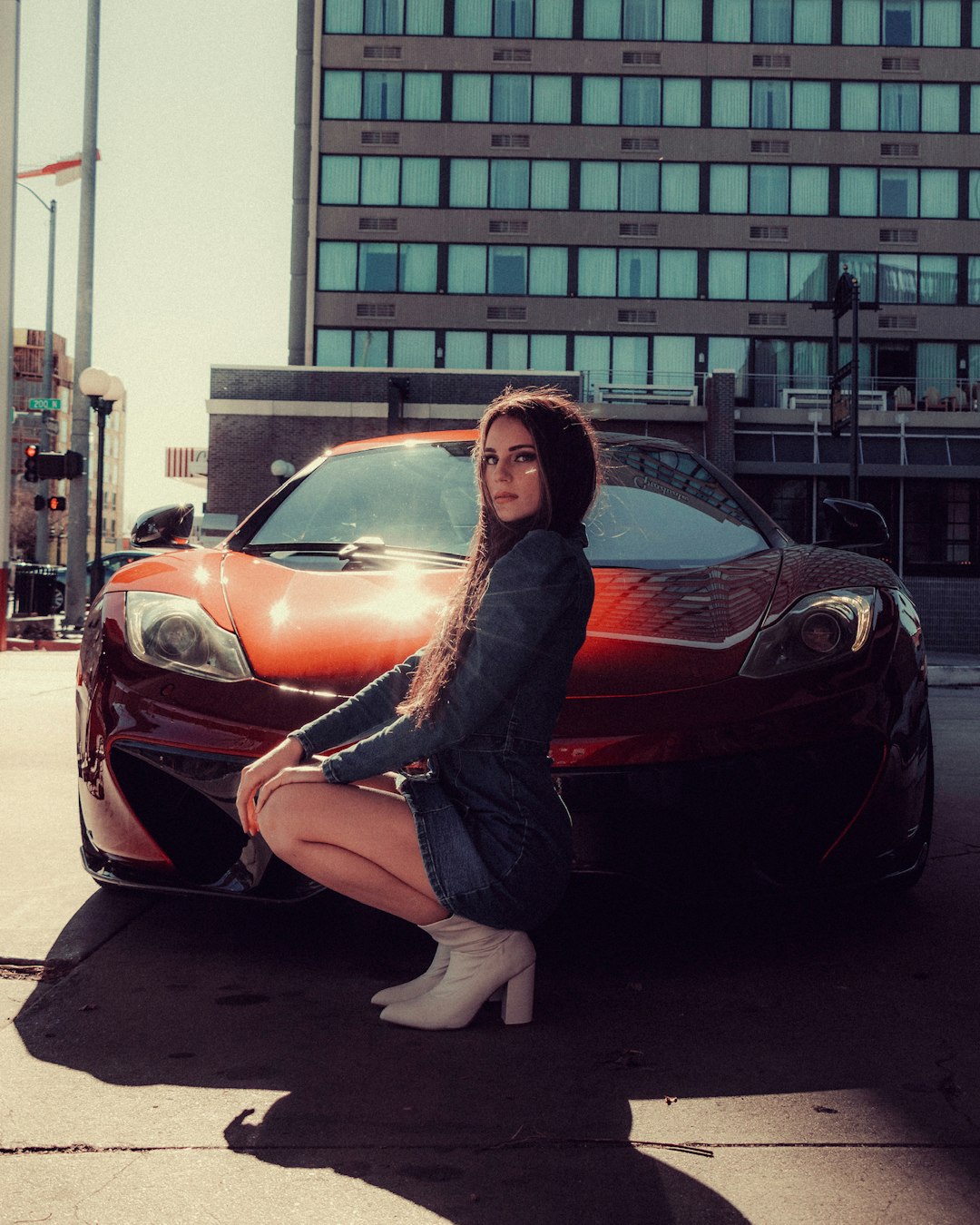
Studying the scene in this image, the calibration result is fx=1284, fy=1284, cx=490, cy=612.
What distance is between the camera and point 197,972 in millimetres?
3062

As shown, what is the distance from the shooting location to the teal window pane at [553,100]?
38.0 m

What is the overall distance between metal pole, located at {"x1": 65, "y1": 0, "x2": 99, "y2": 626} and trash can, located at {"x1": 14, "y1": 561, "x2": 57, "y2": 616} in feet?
1.46

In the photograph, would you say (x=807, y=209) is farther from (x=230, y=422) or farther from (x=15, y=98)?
(x=15, y=98)

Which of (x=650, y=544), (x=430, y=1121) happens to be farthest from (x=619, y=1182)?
(x=650, y=544)

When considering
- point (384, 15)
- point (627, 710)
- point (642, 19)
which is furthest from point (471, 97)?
point (627, 710)

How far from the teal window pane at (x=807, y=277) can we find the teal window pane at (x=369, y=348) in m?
12.1

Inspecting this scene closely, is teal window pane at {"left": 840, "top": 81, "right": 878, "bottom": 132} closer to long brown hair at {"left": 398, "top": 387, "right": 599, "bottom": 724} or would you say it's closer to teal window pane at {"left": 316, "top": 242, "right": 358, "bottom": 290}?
teal window pane at {"left": 316, "top": 242, "right": 358, "bottom": 290}

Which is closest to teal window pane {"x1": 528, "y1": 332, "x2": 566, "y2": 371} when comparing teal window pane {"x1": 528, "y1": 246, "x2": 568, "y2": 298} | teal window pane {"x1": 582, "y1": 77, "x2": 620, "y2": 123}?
teal window pane {"x1": 528, "y1": 246, "x2": 568, "y2": 298}

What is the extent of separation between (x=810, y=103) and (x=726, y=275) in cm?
580

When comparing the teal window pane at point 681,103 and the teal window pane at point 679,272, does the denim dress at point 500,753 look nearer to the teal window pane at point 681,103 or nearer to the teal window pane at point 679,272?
the teal window pane at point 679,272

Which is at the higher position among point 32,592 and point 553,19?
point 553,19

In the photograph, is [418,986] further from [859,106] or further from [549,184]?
[859,106]

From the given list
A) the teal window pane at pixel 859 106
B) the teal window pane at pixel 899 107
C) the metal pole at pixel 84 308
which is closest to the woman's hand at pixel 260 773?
the metal pole at pixel 84 308

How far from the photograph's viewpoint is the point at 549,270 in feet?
124
